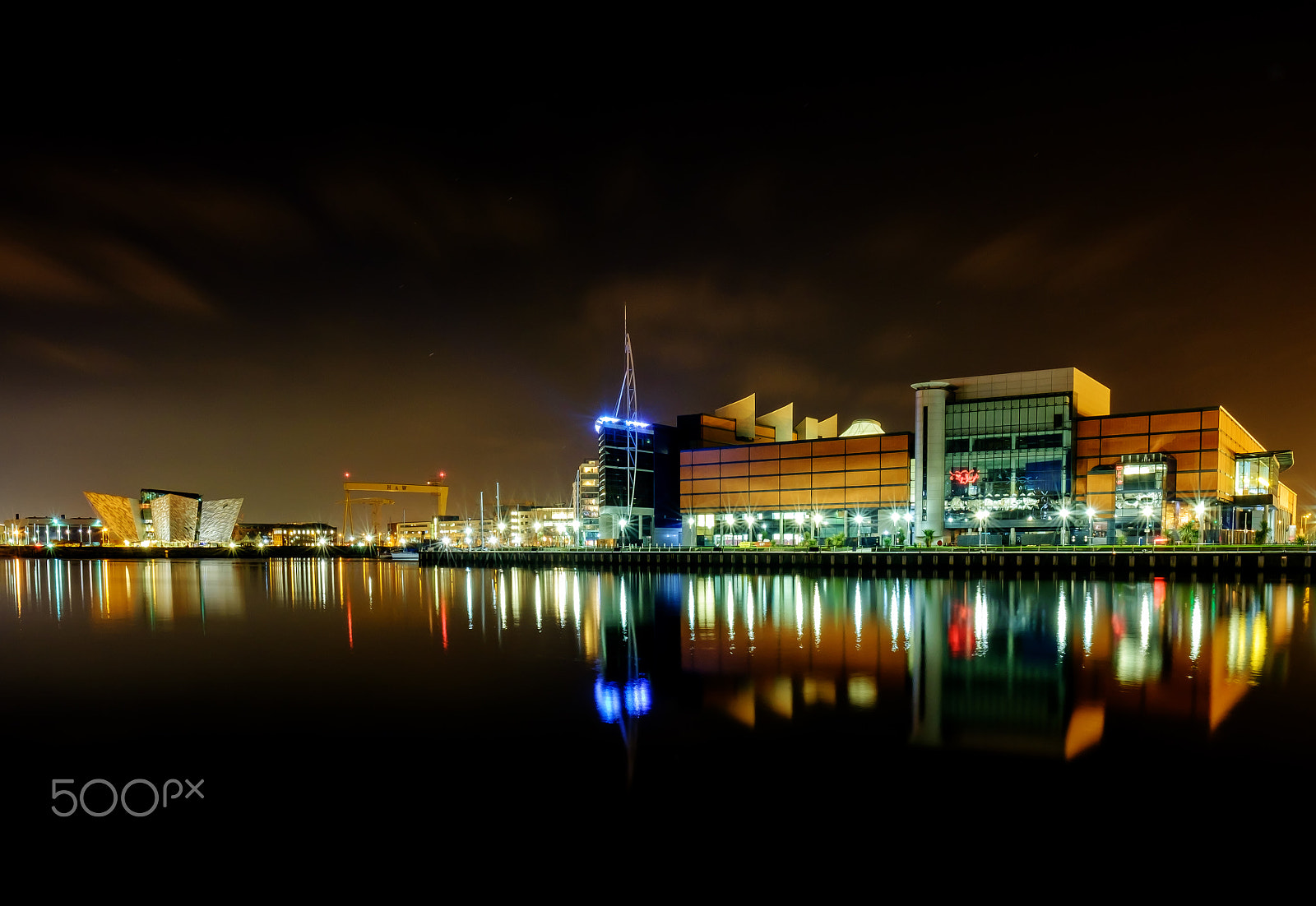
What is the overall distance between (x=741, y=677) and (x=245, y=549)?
14522 cm

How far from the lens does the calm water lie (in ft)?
28.3

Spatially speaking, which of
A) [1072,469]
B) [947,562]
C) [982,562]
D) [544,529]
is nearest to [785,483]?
[1072,469]

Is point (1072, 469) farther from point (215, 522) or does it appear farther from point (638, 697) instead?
point (215, 522)

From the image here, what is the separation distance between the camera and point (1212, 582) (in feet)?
133

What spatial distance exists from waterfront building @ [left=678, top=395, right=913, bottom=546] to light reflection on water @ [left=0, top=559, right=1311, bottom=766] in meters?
29.0

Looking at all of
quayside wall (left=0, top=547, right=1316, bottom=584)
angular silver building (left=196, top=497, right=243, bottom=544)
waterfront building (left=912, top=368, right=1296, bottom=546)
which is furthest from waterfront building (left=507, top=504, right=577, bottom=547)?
angular silver building (left=196, top=497, right=243, bottom=544)

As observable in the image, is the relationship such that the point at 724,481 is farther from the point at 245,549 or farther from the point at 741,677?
the point at 245,549

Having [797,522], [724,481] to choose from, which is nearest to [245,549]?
[724,481]

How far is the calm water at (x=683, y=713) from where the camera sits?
8625mm

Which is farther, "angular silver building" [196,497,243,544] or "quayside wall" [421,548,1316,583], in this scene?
"angular silver building" [196,497,243,544]

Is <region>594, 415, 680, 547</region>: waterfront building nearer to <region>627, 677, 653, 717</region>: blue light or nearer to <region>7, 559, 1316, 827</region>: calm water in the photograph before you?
<region>7, 559, 1316, 827</region>: calm water

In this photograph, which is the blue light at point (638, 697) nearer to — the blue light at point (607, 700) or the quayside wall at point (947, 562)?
the blue light at point (607, 700)

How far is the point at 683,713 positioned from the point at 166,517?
540ft

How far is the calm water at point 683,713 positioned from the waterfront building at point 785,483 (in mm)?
46333
